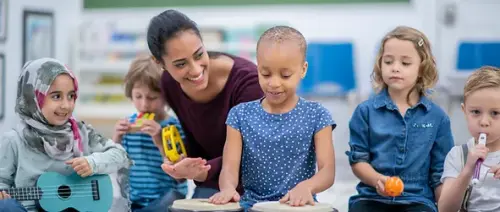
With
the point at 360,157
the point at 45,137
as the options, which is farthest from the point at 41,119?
the point at 360,157

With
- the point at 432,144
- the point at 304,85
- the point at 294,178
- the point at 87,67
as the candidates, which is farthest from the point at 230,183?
the point at 87,67

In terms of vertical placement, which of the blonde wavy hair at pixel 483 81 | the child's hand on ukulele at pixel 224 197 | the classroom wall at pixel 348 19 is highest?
the classroom wall at pixel 348 19

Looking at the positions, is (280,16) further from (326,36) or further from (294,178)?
(294,178)

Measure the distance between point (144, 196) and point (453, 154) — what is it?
4.15ft

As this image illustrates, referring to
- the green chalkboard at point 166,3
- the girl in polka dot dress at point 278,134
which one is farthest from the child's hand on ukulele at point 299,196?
the green chalkboard at point 166,3

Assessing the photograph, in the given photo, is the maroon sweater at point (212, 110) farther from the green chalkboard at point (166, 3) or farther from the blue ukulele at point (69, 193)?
the green chalkboard at point (166, 3)

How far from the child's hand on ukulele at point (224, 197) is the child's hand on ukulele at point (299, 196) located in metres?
0.15

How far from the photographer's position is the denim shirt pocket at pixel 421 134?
2.42 metres

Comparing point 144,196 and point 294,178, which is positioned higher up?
point 294,178

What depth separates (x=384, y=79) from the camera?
2457 millimetres

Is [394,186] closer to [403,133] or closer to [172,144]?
[403,133]

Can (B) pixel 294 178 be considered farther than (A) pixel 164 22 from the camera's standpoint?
No

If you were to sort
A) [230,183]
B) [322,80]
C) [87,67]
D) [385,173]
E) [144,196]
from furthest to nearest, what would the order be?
[87,67] < [322,80] < [144,196] < [385,173] < [230,183]

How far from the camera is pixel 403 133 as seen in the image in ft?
7.93
